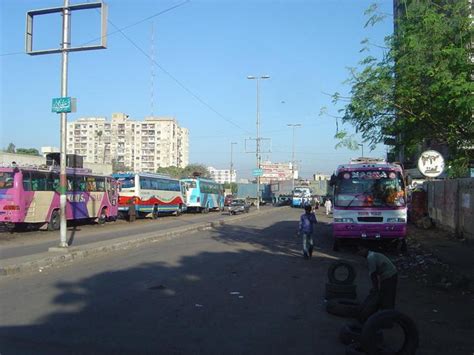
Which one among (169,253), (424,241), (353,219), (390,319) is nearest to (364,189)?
(353,219)

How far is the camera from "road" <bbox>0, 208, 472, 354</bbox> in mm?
6090

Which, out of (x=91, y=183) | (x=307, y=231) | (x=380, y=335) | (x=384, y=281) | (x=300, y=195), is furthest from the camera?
(x=300, y=195)

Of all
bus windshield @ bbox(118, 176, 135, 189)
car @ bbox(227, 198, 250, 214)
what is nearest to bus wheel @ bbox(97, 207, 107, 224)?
bus windshield @ bbox(118, 176, 135, 189)

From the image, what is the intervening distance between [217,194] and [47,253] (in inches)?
1645

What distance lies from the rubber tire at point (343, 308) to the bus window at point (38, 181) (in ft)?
57.1

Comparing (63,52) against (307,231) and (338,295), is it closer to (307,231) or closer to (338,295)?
(307,231)

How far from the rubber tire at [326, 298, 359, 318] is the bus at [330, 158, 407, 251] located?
27.1 feet

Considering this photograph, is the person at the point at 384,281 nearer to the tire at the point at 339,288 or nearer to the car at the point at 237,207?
the tire at the point at 339,288

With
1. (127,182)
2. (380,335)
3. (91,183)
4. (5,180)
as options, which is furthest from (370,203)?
(127,182)

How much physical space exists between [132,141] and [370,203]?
86.5 m

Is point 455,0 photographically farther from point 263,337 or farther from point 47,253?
point 47,253

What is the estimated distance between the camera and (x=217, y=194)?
5547cm

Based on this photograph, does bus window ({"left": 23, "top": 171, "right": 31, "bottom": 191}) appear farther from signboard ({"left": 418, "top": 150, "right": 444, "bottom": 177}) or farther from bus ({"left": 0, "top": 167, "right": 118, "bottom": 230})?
signboard ({"left": 418, "top": 150, "right": 444, "bottom": 177})

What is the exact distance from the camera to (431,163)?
1329cm
